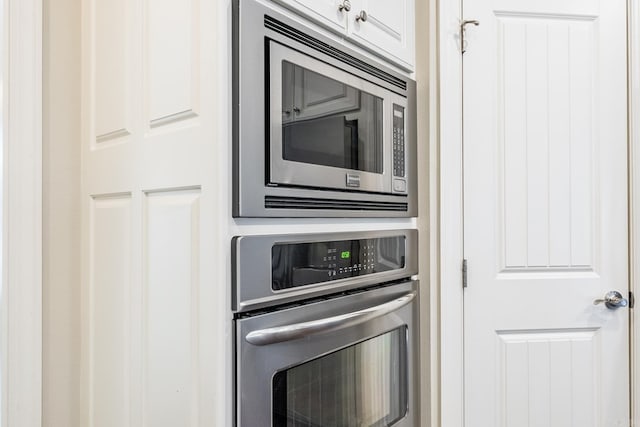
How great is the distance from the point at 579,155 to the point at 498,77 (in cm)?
36

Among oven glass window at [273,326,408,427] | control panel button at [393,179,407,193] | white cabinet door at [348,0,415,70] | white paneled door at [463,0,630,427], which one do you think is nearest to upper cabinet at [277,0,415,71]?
white cabinet door at [348,0,415,70]

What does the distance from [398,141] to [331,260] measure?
0.47 meters

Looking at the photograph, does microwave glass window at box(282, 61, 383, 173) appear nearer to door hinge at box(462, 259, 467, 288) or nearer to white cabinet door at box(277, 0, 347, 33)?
white cabinet door at box(277, 0, 347, 33)

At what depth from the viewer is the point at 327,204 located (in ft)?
3.25

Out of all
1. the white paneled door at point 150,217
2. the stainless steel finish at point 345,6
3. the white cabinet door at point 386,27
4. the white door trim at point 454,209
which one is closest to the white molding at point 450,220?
the white door trim at point 454,209

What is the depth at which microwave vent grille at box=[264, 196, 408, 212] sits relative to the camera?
2.82 feet

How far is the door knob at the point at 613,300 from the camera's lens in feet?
4.57

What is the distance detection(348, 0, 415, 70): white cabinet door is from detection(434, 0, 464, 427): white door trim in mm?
105

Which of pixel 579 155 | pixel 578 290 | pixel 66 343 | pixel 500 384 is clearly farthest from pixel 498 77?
pixel 66 343

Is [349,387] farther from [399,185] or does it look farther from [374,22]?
[374,22]

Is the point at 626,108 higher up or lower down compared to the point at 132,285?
higher up

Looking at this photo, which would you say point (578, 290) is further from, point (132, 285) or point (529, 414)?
point (132, 285)

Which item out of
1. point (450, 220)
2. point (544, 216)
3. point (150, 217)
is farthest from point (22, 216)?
point (544, 216)

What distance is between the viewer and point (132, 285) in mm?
1006
